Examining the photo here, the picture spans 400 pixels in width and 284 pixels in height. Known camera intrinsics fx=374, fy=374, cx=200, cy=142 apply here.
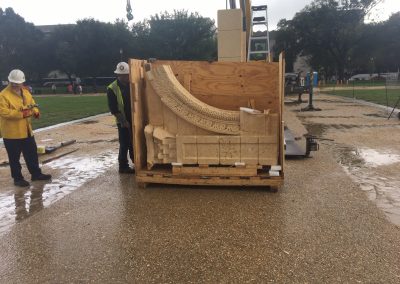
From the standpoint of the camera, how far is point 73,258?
11.0 feet

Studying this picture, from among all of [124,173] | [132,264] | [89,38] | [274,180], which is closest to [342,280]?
[132,264]

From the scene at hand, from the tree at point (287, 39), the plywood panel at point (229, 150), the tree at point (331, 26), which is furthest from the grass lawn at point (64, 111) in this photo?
the tree at point (331, 26)

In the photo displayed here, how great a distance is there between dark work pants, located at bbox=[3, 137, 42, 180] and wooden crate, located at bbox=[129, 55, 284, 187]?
1.87m

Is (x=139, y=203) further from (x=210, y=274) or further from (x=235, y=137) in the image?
(x=210, y=274)

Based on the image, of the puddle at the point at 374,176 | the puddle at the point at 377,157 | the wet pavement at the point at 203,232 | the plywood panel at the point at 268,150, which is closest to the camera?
the wet pavement at the point at 203,232

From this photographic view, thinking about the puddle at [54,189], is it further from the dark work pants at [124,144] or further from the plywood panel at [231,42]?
the plywood panel at [231,42]

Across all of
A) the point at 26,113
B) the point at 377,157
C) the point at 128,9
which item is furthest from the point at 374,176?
→ the point at 128,9

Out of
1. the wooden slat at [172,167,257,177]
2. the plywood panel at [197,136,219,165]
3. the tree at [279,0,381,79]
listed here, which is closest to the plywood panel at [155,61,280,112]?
the plywood panel at [197,136,219,165]

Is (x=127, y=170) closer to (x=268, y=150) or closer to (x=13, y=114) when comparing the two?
(x=13, y=114)

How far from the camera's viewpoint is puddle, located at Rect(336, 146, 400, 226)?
14.8 feet

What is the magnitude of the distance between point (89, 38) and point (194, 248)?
5399cm

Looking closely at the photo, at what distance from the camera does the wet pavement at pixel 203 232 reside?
3.08 metres

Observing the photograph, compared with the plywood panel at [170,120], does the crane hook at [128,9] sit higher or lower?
higher

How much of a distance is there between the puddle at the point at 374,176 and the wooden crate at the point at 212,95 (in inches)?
52.6
